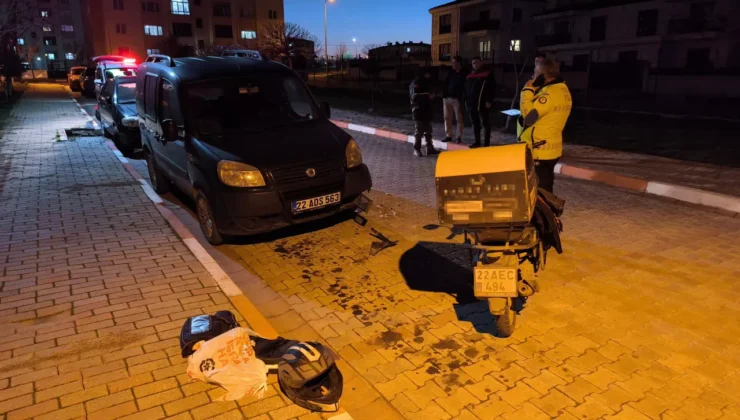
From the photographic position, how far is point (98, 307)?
4.62 m

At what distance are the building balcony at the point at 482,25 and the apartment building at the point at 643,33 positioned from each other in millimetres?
4976

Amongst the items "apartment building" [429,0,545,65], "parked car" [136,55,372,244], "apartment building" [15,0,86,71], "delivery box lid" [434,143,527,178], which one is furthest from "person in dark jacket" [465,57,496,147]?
"apartment building" [15,0,86,71]

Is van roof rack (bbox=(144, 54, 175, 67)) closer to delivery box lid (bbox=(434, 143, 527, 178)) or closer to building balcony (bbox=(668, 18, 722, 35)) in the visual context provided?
delivery box lid (bbox=(434, 143, 527, 178))

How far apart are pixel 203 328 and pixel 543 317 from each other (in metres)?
2.79

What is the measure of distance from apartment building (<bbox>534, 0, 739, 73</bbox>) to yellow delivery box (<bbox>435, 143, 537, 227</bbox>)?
85.0 ft

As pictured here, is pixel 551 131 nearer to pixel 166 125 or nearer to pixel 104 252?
pixel 166 125

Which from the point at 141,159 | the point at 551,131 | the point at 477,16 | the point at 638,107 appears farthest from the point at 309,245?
the point at 477,16

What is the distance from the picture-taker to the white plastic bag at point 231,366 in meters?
3.42

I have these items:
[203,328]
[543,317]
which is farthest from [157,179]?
[543,317]

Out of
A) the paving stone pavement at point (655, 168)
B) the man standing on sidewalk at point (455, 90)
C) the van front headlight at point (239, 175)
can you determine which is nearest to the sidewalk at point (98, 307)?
the van front headlight at point (239, 175)

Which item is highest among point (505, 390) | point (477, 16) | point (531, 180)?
point (477, 16)

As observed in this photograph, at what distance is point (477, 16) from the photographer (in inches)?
1996

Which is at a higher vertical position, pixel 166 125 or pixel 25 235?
pixel 166 125

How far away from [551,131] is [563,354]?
8.14 ft
